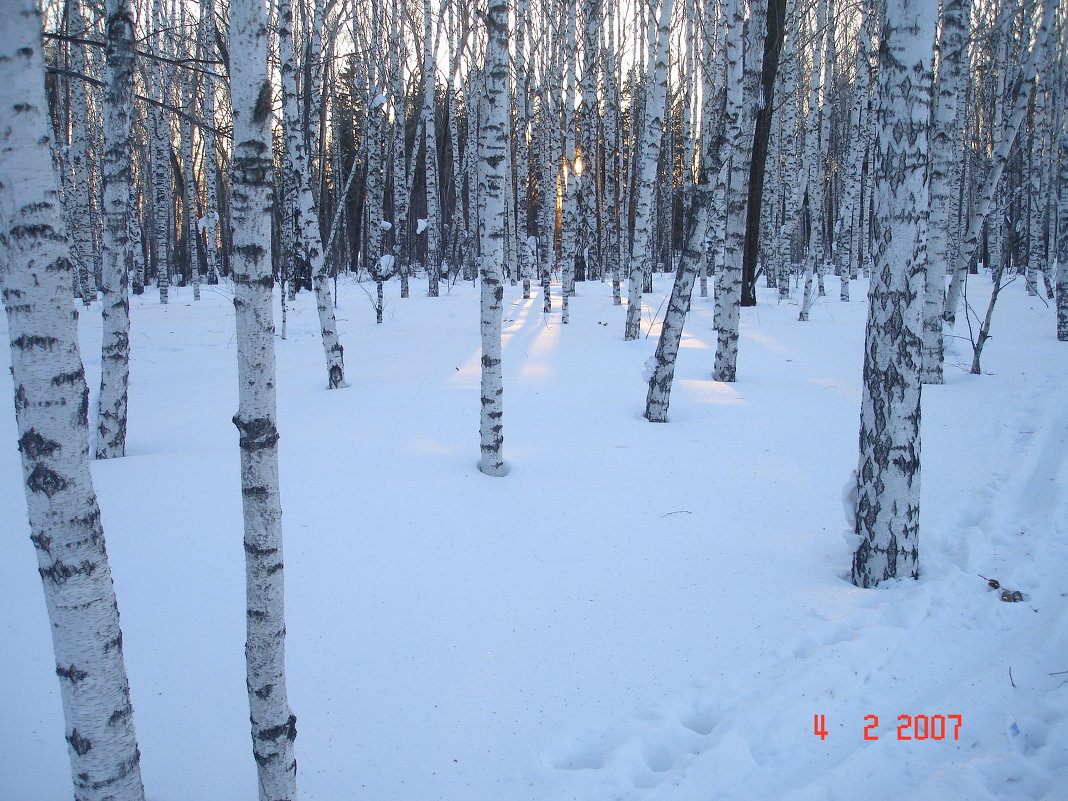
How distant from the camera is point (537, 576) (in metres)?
3.73

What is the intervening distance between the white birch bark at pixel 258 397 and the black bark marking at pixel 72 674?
454mm

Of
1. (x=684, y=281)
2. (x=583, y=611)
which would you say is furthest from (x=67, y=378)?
(x=684, y=281)

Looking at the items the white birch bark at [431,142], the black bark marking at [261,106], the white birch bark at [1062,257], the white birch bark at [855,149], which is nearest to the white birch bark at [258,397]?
the black bark marking at [261,106]

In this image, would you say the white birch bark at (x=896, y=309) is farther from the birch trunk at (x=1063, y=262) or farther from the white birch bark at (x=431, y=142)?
the white birch bark at (x=431, y=142)

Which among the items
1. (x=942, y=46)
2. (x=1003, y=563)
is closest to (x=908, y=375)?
(x=1003, y=563)

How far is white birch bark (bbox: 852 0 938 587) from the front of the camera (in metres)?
3.16

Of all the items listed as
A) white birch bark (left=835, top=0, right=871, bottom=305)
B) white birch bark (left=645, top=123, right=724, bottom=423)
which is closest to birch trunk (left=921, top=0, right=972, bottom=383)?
white birch bark (left=645, top=123, right=724, bottom=423)

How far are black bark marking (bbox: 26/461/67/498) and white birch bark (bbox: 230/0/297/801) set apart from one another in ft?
1.55

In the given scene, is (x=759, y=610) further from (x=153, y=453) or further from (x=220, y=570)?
(x=153, y=453)

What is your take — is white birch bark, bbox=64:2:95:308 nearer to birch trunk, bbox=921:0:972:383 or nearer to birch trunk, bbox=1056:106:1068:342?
birch trunk, bbox=921:0:972:383

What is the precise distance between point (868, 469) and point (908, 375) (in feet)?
1.75

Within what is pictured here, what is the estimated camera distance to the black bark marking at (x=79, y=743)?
193 cm

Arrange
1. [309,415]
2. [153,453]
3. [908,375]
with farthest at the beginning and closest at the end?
[309,415] → [153,453] → [908,375]
